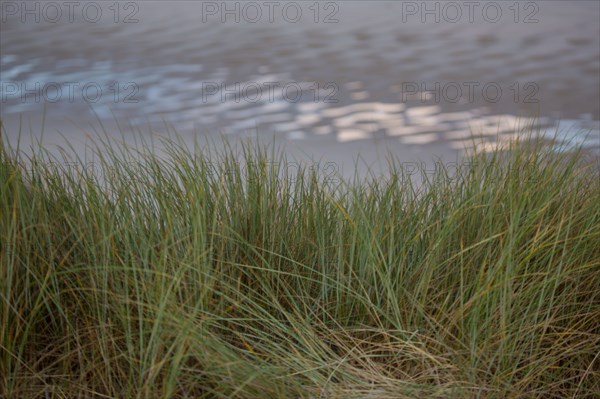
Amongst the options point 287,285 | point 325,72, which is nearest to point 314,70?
point 325,72

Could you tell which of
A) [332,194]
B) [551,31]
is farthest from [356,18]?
[332,194]

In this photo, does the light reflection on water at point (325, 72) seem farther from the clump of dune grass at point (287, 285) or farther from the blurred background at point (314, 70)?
the clump of dune grass at point (287, 285)

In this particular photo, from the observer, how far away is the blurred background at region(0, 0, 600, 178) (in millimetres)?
3926

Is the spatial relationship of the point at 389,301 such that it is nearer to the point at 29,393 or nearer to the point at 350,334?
the point at 350,334

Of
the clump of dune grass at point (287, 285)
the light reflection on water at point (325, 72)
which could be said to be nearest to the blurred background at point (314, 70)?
the light reflection on water at point (325, 72)

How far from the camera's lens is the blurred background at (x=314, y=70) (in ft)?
12.9

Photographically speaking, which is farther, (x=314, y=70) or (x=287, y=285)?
(x=314, y=70)

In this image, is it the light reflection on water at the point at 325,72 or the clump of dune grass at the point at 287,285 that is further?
the light reflection on water at the point at 325,72

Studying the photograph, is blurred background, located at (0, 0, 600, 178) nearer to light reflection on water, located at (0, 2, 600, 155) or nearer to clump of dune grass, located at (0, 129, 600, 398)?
light reflection on water, located at (0, 2, 600, 155)

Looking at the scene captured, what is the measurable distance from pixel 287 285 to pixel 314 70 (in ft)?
10.4

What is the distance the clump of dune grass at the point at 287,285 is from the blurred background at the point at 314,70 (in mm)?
1117

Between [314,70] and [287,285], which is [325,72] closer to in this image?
[314,70]

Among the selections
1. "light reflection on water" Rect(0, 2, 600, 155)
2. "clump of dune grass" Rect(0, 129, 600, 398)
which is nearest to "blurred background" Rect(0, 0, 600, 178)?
A: "light reflection on water" Rect(0, 2, 600, 155)

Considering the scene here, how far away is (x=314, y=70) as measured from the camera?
4.82 metres
